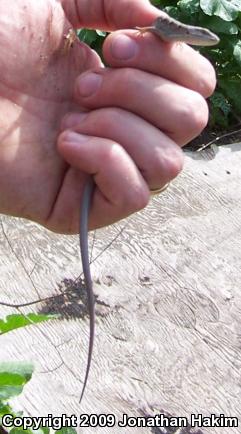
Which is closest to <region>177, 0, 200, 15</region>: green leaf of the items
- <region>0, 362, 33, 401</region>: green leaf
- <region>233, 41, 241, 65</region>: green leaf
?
<region>233, 41, 241, 65</region>: green leaf

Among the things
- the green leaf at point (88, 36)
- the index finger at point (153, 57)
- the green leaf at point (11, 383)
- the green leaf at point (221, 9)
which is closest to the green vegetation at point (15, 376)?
the green leaf at point (11, 383)

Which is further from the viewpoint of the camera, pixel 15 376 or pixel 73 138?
pixel 15 376

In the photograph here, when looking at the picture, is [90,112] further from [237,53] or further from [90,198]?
[237,53]

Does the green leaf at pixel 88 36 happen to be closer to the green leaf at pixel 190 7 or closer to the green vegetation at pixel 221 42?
the green vegetation at pixel 221 42

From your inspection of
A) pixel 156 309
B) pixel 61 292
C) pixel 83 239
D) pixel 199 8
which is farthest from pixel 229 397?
pixel 199 8

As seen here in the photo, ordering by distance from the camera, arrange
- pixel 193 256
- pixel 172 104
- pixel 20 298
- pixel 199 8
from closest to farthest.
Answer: pixel 172 104 < pixel 20 298 < pixel 193 256 < pixel 199 8

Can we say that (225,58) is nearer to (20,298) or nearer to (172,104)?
(20,298)

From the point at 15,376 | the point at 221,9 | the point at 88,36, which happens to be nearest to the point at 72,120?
the point at 15,376
